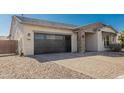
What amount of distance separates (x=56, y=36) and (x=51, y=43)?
1.08 m

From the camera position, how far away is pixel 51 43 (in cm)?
1347

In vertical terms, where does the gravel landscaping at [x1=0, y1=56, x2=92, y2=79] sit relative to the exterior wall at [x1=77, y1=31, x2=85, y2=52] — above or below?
below

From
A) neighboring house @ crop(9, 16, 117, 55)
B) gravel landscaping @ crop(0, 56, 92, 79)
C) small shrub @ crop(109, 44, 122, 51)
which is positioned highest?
neighboring house @ crop(9, 16, 117, 55)

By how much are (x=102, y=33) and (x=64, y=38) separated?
234 inches

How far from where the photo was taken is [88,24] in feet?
51.3

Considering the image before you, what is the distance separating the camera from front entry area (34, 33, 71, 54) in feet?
41.1

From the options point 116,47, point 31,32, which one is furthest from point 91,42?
point 31,32

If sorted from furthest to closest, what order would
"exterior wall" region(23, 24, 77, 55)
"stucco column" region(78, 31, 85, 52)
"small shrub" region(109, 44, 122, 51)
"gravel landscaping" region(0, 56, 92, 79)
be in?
"small shrub" region(109, 44, 122, 51) → "stucco column" region(78, 31, 85, 52) → "exterior wall" region(23, 24, 77, 55) → "gravel landscaping" region(0, 56, 92, 79)

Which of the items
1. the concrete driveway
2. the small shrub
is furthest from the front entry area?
the small shrub

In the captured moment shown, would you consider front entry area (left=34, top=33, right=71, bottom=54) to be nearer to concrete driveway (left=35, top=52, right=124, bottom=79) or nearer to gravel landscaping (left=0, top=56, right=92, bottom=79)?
concrete driveway (left=35, top=52, right=124, bottom=79)
